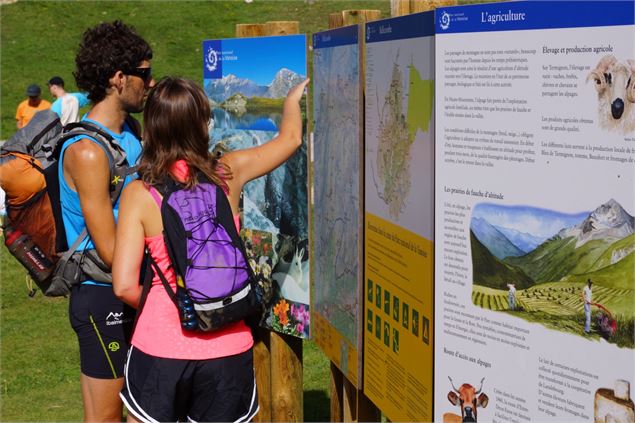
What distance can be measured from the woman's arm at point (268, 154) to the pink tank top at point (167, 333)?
245 millimetres

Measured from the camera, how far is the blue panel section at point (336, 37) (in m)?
4.11

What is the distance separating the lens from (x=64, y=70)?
2838 centimetres

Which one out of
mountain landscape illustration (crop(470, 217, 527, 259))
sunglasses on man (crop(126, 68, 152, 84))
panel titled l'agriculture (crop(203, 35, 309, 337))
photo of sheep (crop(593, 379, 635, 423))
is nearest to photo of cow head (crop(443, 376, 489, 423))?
mountain landscape illustration (crop(470, 217, 527, 259))

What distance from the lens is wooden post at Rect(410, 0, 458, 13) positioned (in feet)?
10.9

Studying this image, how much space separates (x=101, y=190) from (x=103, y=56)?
65cm

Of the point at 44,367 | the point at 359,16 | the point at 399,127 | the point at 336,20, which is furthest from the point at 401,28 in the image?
the point at 44,367

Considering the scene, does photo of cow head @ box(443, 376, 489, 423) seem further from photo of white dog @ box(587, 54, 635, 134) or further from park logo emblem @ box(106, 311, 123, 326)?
park logo emblem @ box(106, 311, 123, 326)

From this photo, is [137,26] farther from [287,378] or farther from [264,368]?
[287,378]

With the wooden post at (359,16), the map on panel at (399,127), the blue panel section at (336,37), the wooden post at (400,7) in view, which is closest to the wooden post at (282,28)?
the blue panel section at (336,37)

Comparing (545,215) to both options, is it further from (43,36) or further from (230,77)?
(43,36)

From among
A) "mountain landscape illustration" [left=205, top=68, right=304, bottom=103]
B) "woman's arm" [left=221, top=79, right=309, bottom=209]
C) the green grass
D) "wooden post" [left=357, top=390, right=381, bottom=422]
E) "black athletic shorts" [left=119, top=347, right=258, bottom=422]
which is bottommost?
the green grass

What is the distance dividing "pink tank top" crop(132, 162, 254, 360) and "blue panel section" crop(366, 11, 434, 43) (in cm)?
92

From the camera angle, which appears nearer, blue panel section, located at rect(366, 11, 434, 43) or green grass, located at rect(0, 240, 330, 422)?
blue panel section, located at rect(366, 11, 434, 43)

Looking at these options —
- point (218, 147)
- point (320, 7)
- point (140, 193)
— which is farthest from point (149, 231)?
point (320, 7)
